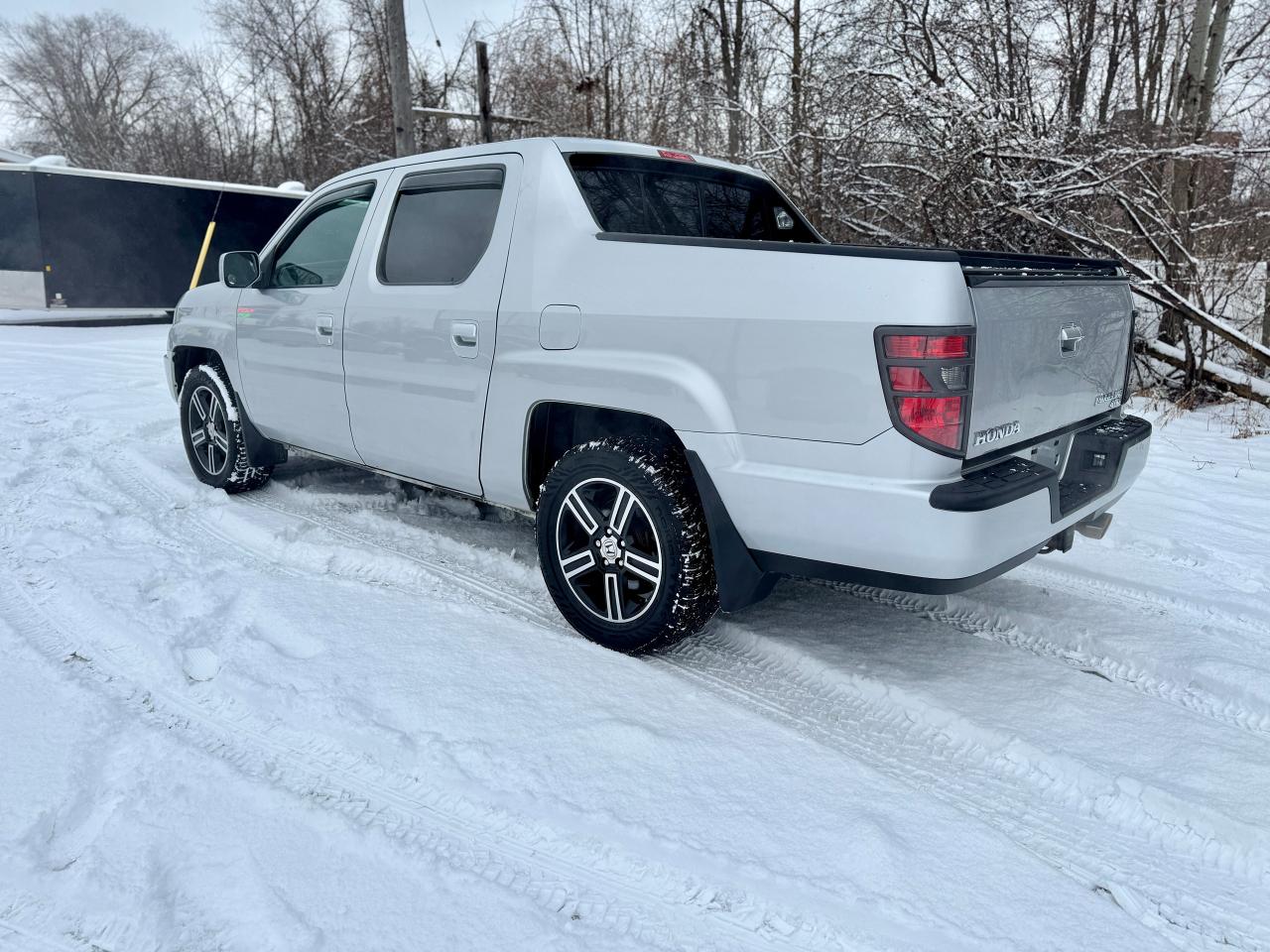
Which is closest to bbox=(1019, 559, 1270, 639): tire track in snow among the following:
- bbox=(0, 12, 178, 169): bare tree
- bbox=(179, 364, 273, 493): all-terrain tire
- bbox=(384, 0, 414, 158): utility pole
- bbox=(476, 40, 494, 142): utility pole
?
bbox=(179, 364, 273, 493): all-terrain tire

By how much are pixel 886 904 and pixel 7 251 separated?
16.6 meters

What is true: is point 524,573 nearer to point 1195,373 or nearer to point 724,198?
point 724,198

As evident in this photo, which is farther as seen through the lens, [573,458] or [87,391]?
[87,391]

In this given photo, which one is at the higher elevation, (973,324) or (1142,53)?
(1142,53)

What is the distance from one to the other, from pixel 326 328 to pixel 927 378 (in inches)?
117

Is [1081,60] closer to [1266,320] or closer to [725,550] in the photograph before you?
[1266,320]

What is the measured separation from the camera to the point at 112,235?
14.9m

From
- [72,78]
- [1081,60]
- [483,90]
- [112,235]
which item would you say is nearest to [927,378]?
[1081,60]

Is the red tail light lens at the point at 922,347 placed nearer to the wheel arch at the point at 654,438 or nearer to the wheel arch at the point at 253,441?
the wheel arch at the point at 654,438

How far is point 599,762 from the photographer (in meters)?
2.49

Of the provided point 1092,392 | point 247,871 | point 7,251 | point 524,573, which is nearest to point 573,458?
point 524,573

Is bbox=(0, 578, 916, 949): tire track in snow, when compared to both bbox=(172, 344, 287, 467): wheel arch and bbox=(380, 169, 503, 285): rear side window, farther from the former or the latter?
bbox=(172, 344, 287, 467): wheel arch

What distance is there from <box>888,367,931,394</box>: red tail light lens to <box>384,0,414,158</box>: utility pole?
11.6m

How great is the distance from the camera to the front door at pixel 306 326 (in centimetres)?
428
